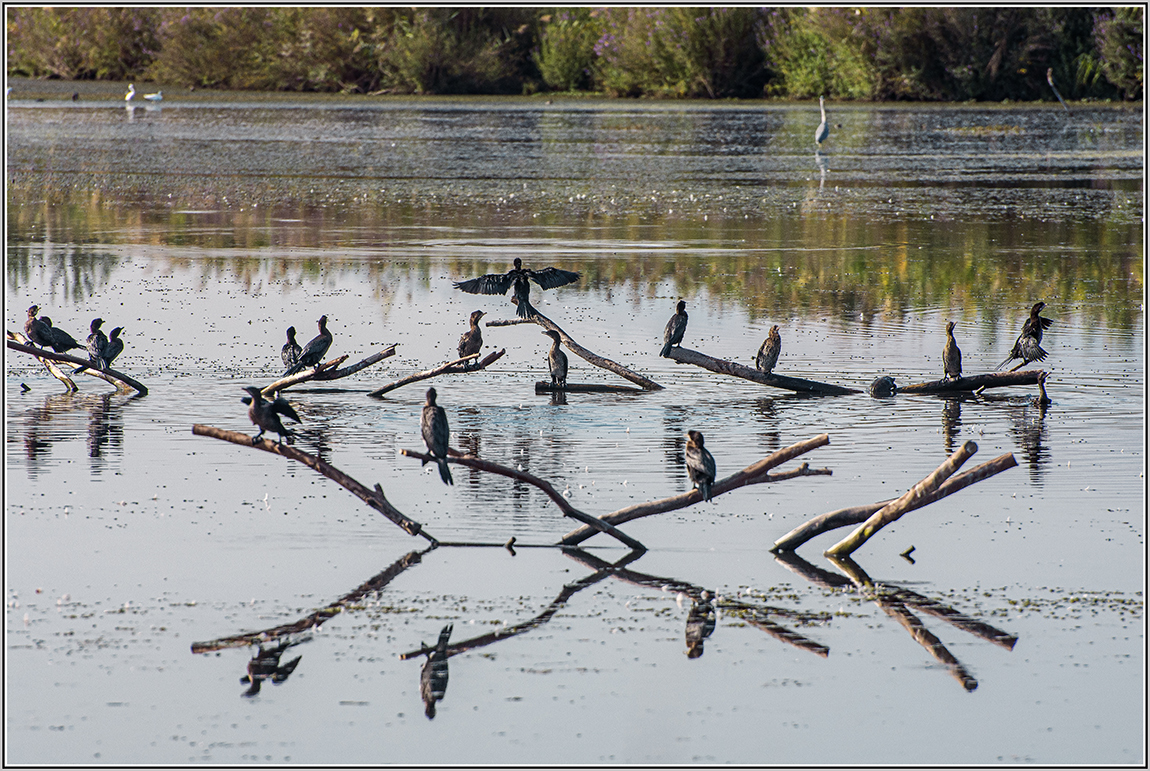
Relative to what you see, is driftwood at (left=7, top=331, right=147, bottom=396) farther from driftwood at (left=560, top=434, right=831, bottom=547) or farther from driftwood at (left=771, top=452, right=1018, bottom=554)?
driftwood at (left=771, top=452, right=1018, bottom=554)

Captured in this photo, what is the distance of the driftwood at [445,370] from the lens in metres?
10.0

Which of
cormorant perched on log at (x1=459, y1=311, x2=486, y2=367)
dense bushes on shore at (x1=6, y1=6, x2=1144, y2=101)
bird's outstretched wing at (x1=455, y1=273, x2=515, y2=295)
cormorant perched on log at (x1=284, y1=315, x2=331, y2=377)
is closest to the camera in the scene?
bird's outstretched wing at (x1=455, y1=273, x2=515, y2=295)

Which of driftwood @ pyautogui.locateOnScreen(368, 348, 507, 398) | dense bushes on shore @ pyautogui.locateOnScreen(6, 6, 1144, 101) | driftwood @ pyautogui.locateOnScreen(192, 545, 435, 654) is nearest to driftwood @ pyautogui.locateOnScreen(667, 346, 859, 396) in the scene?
driftwood @ pyautogui.locateOnScreen(368, 348, 507, 398)

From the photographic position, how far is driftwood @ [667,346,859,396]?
10828mm

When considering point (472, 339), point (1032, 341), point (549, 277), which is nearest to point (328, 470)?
point (549, 277)

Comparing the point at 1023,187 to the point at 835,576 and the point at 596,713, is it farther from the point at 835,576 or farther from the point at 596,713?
the point at 596,713

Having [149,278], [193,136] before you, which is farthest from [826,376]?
[193,136]

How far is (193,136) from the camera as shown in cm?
3472

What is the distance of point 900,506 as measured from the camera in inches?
280

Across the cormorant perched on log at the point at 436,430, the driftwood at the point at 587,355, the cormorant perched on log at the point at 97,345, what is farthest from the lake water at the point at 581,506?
the cormorant perched on log at the point at 436,430

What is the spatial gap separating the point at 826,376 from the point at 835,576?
4585 millimetres

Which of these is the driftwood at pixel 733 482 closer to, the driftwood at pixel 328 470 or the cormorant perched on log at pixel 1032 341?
the driftwood at pixel 328 470

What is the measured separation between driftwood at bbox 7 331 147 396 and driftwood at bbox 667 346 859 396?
346 cm

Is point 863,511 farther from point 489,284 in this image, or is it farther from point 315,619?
point 489,284
